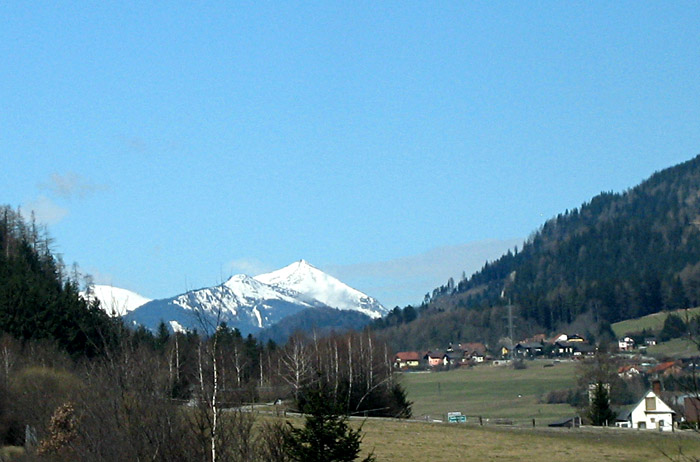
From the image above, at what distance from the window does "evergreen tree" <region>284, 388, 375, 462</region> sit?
243ft

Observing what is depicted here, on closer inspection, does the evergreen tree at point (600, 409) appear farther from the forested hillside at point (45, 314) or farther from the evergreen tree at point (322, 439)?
the evergreen tree at point (322, 439)

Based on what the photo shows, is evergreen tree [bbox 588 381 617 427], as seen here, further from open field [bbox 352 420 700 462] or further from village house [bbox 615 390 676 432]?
village house [bbox 615 390 676 432]

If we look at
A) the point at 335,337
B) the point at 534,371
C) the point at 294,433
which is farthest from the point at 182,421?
the point at 534,371

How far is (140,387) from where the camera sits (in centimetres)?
2806

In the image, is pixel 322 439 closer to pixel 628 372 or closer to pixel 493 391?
pixel 628 372

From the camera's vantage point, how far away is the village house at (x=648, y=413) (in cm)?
8919

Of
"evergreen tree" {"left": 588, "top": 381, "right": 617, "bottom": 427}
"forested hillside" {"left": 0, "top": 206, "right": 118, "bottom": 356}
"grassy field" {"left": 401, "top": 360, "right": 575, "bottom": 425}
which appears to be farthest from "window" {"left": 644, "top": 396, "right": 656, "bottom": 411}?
"forested hillside" {"left": 0, "top": 206, "right": 118, "bottom": 356}

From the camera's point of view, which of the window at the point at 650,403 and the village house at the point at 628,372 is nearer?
the window at the point at 650,403

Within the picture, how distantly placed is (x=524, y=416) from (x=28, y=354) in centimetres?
5138

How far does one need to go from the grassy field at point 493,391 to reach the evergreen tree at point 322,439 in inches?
2767

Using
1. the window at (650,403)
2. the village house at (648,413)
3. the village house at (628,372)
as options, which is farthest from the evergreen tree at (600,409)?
the village house at (628,372)

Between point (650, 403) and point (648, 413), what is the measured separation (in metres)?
1.16

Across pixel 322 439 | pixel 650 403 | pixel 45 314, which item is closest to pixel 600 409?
pixel 650 403

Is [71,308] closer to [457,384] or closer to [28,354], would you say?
[28,354]
